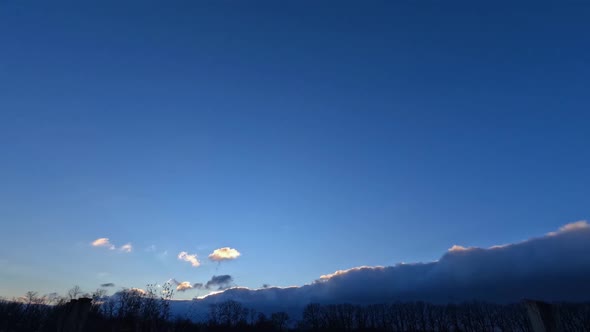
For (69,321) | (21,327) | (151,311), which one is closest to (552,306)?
(69,321)

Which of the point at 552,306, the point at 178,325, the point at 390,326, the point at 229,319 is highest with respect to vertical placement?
the point at 552,306

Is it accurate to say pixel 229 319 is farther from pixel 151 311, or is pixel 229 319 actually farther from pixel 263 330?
pixel 151 311

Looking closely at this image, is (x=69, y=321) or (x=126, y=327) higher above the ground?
(x=69, y=321)

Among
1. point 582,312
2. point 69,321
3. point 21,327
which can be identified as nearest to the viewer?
point 69,321

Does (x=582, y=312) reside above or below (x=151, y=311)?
below

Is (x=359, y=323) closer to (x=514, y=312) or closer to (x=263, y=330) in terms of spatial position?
(x=263, y=330)

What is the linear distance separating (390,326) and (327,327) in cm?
3594

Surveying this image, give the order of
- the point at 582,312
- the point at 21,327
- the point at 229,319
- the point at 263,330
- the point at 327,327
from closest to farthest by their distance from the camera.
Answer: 1. the point at 21,327
2. the point at 582,312
3. the point at 263,330
4. the point at 229,319
5. the point at 327,327

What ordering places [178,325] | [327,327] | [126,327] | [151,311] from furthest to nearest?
[327,327] < [178,325] < [151,311] < [126,327]

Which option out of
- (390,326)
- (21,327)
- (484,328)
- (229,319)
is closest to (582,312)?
(484,328)

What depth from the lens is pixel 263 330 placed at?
538ft

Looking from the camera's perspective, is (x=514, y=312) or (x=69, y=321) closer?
(x=69, y=321)

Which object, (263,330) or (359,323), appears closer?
(263,330)

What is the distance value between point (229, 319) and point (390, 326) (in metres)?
86.3
